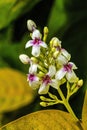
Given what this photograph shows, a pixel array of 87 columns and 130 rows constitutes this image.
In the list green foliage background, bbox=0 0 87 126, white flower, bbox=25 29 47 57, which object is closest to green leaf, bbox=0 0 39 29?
green foliage background, bbox=0 0 87 126

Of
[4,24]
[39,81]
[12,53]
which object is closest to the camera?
[39,81]

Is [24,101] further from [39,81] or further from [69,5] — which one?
[39,81]

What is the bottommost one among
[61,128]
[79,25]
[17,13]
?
[61,128]

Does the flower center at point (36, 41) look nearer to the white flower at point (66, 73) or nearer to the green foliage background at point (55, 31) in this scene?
the white flower at point (66, 73)

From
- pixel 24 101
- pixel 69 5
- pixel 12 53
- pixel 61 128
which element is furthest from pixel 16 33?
pixel 61 128

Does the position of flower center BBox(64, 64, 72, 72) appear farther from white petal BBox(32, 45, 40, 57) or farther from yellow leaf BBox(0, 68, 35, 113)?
yellow leaf BBox(0, 68, 35, 113)

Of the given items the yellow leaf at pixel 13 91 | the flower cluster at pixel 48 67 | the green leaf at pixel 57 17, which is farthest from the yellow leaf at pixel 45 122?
the green leaf at pixel 57 17
